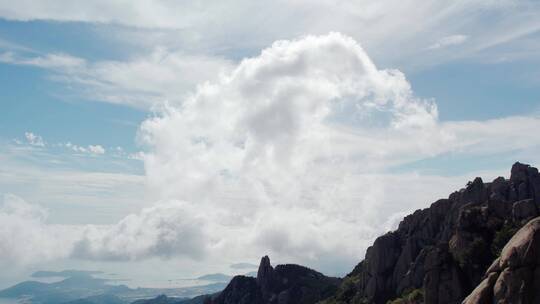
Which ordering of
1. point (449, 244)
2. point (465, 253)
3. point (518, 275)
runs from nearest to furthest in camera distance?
point (518, 275) → point (465, 253) → point (449, 244)

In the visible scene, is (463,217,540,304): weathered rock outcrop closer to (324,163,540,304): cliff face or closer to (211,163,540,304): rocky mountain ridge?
(211,163,540,304): rocky mountain ridge

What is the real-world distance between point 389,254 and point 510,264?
344 ft

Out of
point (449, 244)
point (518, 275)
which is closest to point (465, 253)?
point (449, 244)

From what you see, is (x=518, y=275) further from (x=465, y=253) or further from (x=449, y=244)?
(x=449, y=244)

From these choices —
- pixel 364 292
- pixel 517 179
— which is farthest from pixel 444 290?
pixel 517 179

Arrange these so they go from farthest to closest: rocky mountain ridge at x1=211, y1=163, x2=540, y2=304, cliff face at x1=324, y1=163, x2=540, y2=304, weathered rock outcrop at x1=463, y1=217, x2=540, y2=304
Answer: cliff face at x1=324, y1=163, x2=540, y2=304 < rocky mountain ridge at x1=211, y1=163, x2=540, y2=304 < weathered rock outcrop at x1=463, y1=217, x2=540, y2=304

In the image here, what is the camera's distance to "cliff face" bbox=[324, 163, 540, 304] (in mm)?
109375

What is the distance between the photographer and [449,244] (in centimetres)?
12156

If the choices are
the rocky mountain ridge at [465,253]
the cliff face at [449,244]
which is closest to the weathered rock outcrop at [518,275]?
the rocky mountain ridge at [465,253]

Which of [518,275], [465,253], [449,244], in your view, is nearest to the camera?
[518,275]

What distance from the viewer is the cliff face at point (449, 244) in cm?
10938

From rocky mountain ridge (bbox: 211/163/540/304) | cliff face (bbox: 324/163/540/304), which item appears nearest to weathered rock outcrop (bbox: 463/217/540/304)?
rocky mountain ridge (bbox: 211/163/540/304)

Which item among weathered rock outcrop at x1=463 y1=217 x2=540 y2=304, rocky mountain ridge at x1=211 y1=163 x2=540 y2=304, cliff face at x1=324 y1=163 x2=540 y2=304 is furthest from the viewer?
cliff face at x1=324 y1=163 x2=540 y2=304

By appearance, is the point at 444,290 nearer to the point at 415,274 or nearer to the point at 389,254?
the point at 415,274
